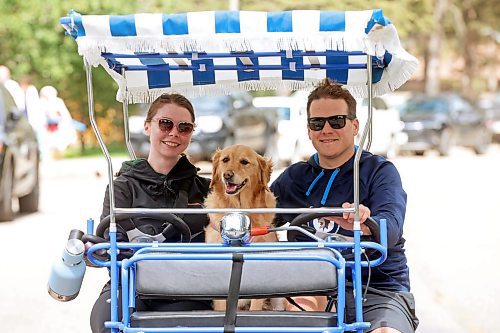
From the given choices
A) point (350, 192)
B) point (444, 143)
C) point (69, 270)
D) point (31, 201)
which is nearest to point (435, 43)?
point (444, 143)

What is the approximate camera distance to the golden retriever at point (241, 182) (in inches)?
238

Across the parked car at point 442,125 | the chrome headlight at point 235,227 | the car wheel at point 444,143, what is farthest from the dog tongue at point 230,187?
the car wheel at point 444,143

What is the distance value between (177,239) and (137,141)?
1815 cm

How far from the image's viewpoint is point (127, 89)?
19.9 feet

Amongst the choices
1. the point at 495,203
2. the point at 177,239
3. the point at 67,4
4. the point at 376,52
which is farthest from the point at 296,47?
the point at 67,4

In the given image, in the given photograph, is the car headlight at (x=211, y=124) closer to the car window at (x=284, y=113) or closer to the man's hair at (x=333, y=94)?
the car window at (x=284, y=113)

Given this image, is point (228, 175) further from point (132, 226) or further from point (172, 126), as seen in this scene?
point (132, 226)

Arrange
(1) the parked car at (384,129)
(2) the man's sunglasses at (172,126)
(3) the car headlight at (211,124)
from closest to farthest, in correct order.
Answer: (2) the man's sunglasses at (172,126)
(3) the car headlight at (211,124)
(1) the parked car at (384,129)

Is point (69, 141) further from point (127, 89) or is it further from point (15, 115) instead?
point (127, 89)

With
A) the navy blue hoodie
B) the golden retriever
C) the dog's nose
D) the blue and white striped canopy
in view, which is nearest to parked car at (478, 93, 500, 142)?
the golden retriever

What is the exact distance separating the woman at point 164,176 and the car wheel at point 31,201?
977 cm

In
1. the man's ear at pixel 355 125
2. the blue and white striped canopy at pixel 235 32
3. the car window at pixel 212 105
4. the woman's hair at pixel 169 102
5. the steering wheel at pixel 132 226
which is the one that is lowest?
the car window at pixel 212 105

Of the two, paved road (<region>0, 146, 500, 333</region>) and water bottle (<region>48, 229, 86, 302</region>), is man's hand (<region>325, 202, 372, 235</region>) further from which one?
paved road (<region>0, 146, 500, 333</region>)

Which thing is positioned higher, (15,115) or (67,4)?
(67,4)
